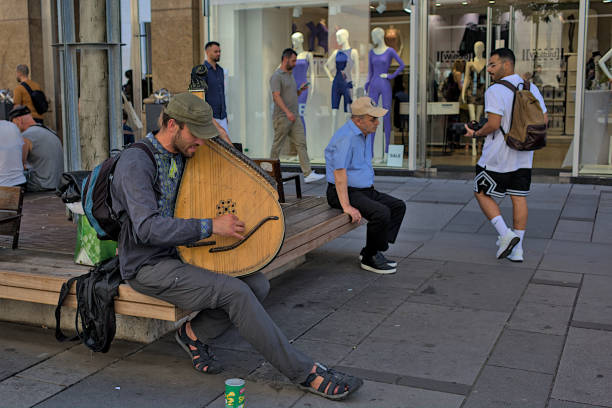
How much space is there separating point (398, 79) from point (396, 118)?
24.6 inches

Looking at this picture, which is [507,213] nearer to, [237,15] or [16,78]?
[237,15]

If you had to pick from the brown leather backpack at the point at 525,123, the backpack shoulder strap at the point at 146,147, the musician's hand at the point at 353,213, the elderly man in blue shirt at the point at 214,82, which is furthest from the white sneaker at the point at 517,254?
A: the elderly man in blue shirt at the point at 214,82

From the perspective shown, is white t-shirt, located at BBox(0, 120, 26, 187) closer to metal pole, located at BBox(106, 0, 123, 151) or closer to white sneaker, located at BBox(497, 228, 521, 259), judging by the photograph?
metal pole, located at BBox(106, 0, 123, 151)

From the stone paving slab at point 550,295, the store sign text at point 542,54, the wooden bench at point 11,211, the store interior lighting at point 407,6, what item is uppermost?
the store interior lighting at point 407,6

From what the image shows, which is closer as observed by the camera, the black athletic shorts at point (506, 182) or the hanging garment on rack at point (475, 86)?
the black athletic shorts at point (506, 182)

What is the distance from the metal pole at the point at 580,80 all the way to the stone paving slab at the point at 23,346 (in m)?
8.79

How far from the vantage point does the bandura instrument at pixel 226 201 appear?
12.5 feet

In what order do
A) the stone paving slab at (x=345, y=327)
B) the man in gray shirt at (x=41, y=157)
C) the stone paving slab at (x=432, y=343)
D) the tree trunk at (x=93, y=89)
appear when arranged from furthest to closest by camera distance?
the man in gray shirt at (x=41, y=157)
the tree trunk at (x=93, y=89)
the stone paving slab at (x=345, y=327)
the stone paving slab at (x=432, y=343)

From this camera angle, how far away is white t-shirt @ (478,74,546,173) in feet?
Result: 21.3

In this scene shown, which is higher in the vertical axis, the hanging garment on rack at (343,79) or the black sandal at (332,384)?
the hanging garment on rack at (343,79)

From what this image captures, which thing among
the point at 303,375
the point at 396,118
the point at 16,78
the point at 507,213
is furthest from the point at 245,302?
the point at 16,78

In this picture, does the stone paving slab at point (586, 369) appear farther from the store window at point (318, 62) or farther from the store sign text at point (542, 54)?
the store sign text at point (542, 54)

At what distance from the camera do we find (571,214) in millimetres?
8711

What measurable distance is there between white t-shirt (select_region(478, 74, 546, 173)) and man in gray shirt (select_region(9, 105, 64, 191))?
5.01m
